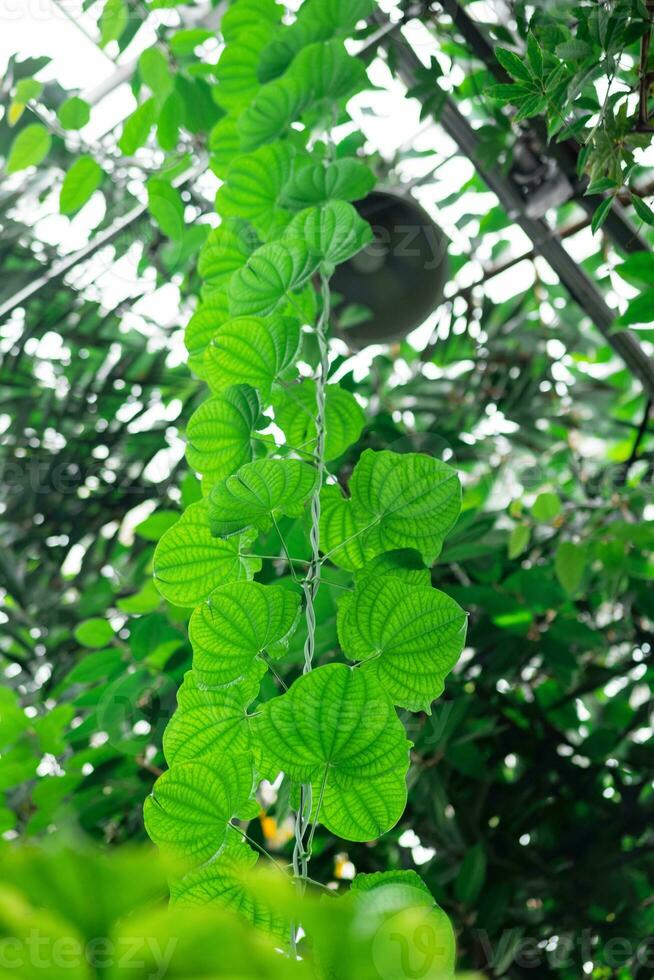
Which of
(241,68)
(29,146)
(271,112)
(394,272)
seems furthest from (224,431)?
(394,272)

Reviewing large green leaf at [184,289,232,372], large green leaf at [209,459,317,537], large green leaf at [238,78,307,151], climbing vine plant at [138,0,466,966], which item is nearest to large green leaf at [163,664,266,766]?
climbing vine plant at [138,0,466,966]

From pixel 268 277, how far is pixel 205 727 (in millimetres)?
348

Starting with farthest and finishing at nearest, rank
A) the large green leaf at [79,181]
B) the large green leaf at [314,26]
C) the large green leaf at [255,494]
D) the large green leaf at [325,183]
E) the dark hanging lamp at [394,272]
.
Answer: the dark hanging lamp at [394,272]
the large green leaf at [79,181]
the large green leaf at [314,26]
the large green leaf at [325,183]
the large green leaf at [255,494]

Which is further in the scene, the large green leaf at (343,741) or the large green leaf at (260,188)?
the large green leaf at (260,188)

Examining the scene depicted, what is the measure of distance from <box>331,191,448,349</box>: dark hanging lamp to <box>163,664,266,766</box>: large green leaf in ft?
3.29

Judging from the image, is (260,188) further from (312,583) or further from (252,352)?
(312,583)

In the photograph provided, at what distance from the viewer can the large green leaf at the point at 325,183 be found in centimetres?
83

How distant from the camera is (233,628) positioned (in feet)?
1.77

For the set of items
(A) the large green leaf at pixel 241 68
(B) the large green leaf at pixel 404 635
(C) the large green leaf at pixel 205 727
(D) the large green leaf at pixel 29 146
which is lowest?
(B) the large green leaf at pixel 404 635

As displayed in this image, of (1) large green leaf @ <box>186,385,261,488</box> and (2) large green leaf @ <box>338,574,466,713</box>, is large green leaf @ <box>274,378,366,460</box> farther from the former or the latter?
(2) large green leaf @ <box>338,574,466,713</box>

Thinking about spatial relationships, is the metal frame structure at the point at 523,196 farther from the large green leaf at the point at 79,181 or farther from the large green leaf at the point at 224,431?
the large green leaf at the point at 224,431

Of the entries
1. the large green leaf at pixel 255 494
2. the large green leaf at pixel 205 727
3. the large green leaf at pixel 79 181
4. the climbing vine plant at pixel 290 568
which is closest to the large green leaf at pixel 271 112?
the climbing vine plant at pixel 290 568

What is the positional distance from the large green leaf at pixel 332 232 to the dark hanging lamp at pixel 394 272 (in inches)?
27.6

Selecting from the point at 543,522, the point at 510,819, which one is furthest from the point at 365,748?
the point at 543,522
